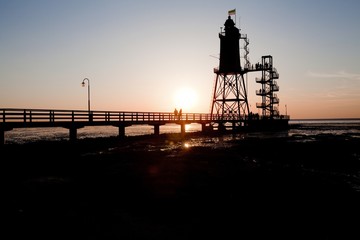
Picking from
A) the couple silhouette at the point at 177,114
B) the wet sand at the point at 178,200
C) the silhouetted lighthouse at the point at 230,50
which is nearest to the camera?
the wet sand at the point at 178,200

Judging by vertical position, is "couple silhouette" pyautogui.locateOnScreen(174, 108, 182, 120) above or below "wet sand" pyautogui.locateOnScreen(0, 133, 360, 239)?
above

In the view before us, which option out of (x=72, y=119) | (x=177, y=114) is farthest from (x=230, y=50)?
(x=72, y=119)

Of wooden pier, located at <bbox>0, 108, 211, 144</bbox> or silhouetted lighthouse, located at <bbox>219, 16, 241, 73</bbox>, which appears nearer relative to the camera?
wooden pier, located at <bbox>0, 108, 211, 144</bbox>

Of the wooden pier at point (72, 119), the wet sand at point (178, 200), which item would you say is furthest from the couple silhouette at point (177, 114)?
the wet sand at point (178, 200)

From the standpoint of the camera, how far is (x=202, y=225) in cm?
775

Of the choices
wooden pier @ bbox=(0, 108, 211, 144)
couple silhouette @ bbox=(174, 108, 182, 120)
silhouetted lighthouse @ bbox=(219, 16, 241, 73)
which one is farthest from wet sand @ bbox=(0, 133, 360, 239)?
silhouetted lighthouse @ bbox=(219, 16, 241, 73)

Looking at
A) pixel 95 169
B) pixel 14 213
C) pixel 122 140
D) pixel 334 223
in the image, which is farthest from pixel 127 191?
pixel 122 140

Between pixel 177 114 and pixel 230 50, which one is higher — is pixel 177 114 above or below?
below

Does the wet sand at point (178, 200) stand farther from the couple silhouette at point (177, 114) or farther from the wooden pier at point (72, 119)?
the couple silhouette at point (177, 114)

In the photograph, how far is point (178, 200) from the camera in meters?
9.80

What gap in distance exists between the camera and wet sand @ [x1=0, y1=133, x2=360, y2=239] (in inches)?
293

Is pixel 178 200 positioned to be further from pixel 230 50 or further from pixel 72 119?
pixel 230 50

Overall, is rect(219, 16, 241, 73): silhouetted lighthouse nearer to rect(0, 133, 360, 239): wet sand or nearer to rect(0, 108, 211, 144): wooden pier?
rect(0, 108, 211, 144): wooden pier

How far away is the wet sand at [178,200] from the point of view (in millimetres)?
7449
